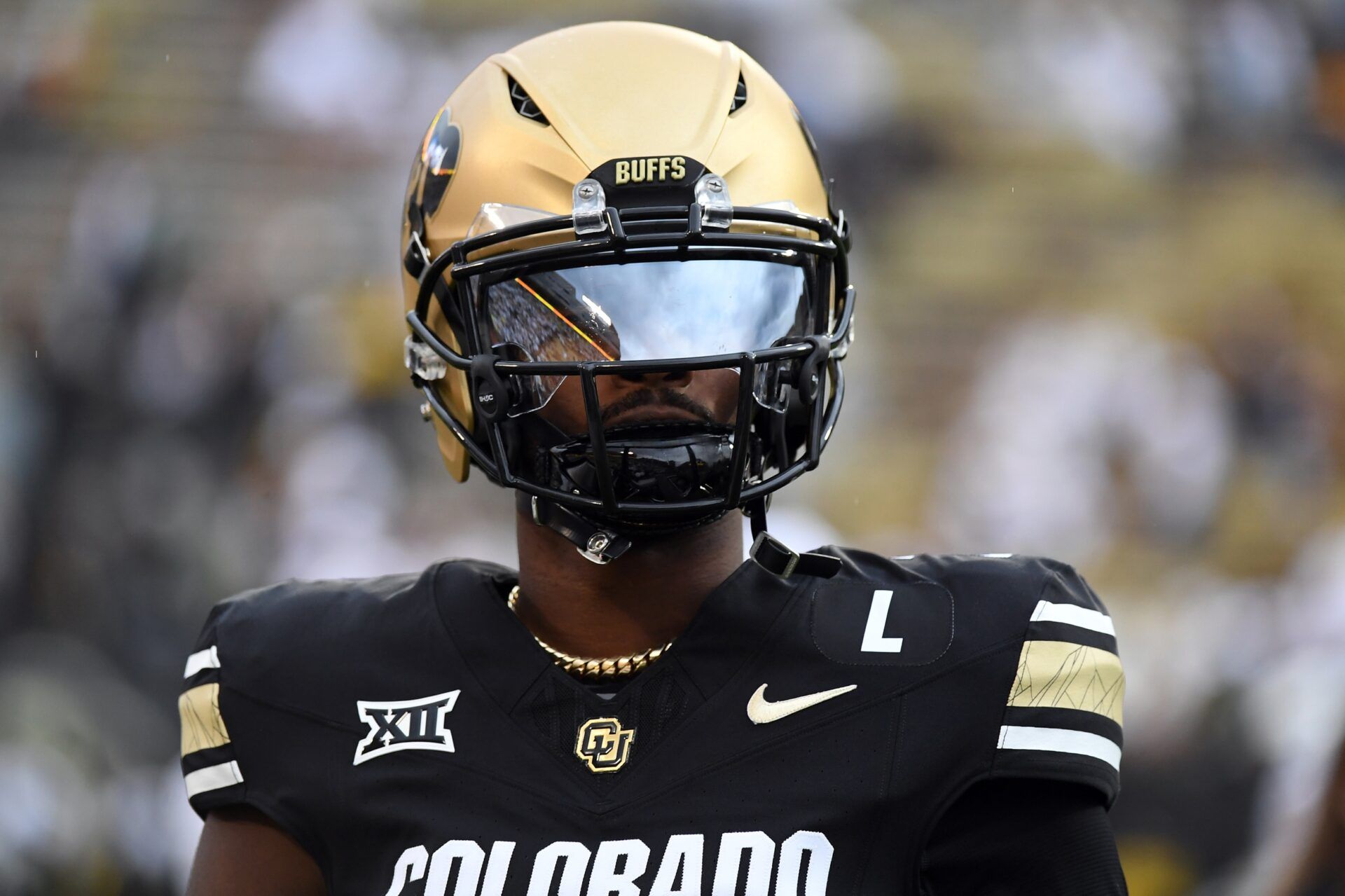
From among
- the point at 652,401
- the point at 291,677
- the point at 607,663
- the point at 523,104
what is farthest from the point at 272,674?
the point at 523,104

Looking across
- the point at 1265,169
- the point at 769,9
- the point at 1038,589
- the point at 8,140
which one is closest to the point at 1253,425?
the point at 1265,169

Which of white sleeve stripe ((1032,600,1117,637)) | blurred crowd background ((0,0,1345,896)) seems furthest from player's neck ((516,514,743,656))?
blurred crowd background ((0,0,1345,896))

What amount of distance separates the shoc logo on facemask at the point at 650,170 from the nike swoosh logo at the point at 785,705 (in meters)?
0.47

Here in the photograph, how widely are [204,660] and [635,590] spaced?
0.46 meters

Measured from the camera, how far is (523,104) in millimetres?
1371

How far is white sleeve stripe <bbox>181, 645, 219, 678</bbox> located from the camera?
142 cm

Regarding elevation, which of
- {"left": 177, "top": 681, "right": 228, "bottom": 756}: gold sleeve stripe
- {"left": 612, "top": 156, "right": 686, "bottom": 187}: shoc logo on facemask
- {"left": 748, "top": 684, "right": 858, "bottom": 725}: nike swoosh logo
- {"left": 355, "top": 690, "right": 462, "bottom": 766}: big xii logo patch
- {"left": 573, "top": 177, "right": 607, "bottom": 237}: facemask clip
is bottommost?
{"left": 177, "top": 681, "right": 228, "bottom": 756}: gold sleeve stripe

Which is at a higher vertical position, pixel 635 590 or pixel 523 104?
pixel 523 104

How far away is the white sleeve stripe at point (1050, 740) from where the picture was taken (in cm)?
117

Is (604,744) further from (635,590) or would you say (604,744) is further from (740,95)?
(740,95)

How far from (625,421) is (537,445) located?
0.10m

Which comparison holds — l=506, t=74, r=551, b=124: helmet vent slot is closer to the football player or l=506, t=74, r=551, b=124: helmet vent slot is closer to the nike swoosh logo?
the football player

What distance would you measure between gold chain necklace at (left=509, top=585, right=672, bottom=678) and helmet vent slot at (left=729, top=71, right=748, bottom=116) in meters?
0.52

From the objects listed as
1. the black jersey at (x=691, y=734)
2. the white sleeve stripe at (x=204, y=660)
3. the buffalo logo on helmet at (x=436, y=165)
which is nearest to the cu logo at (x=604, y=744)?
the black jersey at (x=691, y=734)
